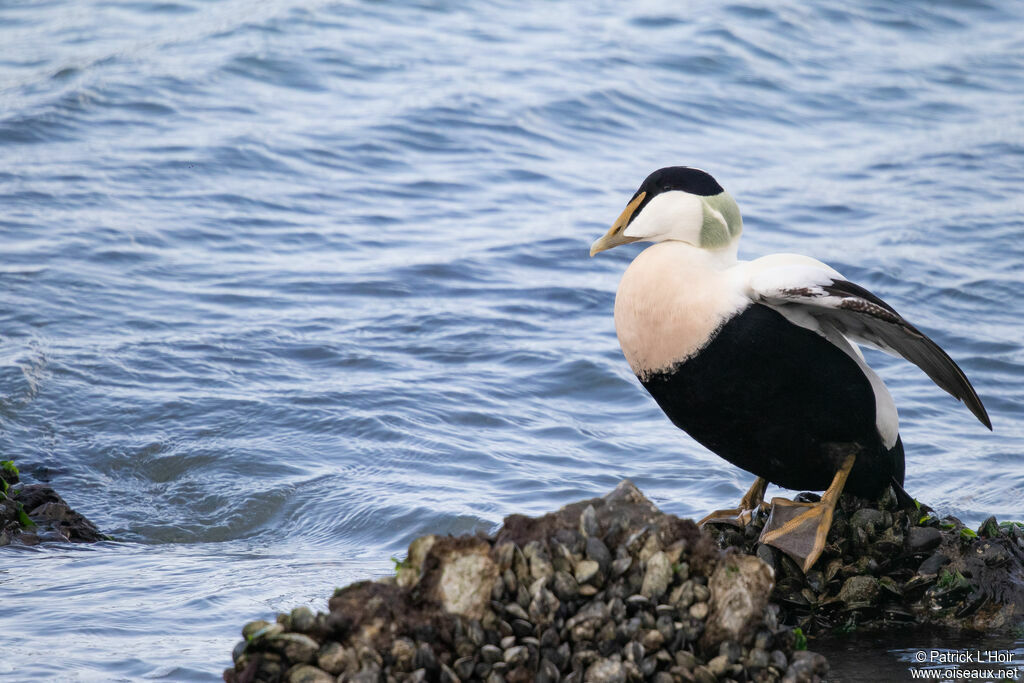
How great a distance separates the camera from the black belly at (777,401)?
12.9 feet

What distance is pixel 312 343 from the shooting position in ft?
27.1

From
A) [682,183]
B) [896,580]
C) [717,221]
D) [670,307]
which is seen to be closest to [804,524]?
[896,580]

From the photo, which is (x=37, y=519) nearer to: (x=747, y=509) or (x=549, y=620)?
(x=747, y=509)

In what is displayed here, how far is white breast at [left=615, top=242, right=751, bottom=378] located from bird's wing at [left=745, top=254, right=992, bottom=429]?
0.11 meters

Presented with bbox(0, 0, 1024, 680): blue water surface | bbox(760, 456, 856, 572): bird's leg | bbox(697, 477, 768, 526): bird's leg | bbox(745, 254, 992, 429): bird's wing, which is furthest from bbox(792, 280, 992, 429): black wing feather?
bbox(0, 0, 1024, 680): blue water surface

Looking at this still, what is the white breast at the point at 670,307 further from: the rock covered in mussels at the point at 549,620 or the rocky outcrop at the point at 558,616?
the rock covered in mussels at the point at 549,620

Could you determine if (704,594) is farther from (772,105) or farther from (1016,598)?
(772,105)

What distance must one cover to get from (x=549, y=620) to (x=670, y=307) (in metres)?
1.32

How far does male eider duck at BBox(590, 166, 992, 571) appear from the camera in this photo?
392 centimetres

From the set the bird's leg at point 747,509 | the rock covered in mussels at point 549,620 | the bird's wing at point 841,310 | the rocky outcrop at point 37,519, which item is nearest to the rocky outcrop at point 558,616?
the rock covered in mussels at point 549,620

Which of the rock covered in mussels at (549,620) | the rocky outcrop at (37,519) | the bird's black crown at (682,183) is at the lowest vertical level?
the rocky outcrop at (37,519)

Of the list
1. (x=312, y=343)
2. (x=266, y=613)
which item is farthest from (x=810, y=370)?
(x=312, y=343)

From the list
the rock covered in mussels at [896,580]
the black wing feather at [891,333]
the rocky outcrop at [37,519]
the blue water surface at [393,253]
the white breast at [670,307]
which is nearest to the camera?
the black wing feather at [891,333]

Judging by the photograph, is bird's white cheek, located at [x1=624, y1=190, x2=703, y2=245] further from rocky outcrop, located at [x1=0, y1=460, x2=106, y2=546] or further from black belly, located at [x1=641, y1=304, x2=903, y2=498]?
rocky outcrop, located at [x1=0, y1=460, x2=106, y2=546]
